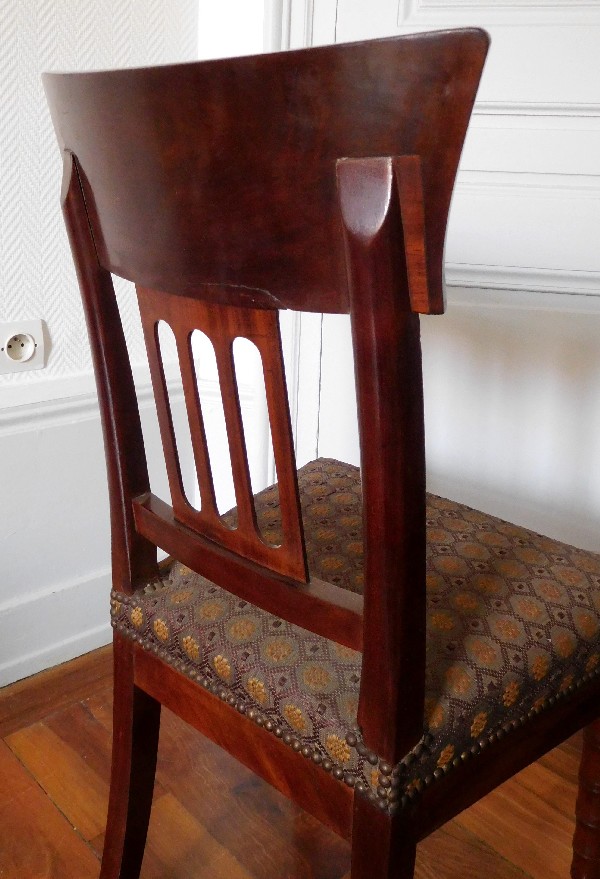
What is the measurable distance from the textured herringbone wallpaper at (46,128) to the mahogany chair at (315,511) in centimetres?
60

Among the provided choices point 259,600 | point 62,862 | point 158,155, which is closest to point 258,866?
point 62,862

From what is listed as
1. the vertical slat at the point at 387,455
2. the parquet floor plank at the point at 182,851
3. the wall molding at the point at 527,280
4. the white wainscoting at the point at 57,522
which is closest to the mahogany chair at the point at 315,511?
the vertical slat at the point at 387,455

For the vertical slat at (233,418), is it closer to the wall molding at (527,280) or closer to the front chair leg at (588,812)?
the front chair leg at (588,812)

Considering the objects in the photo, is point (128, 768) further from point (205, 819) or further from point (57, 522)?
point (57, 522)

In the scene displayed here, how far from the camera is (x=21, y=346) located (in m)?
1.30

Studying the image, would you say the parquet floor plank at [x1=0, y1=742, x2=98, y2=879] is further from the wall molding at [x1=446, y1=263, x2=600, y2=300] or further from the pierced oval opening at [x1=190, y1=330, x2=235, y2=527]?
the wall molding at [x1=446, y1=263, x2=600, y2=300]

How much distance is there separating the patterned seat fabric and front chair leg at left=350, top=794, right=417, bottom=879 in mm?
20

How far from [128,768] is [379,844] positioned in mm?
358

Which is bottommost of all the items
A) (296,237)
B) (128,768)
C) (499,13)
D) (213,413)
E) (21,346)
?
(128,768)

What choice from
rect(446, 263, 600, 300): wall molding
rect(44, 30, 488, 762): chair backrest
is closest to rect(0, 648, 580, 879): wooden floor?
rect(44, 30, 488, 762): chair backrest

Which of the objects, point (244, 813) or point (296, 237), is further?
point (244, 813)

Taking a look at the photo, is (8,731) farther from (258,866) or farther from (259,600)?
(259,600)

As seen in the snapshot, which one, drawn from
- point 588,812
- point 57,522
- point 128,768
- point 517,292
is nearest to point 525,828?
point 588,812

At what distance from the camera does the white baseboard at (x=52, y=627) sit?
139 cm
